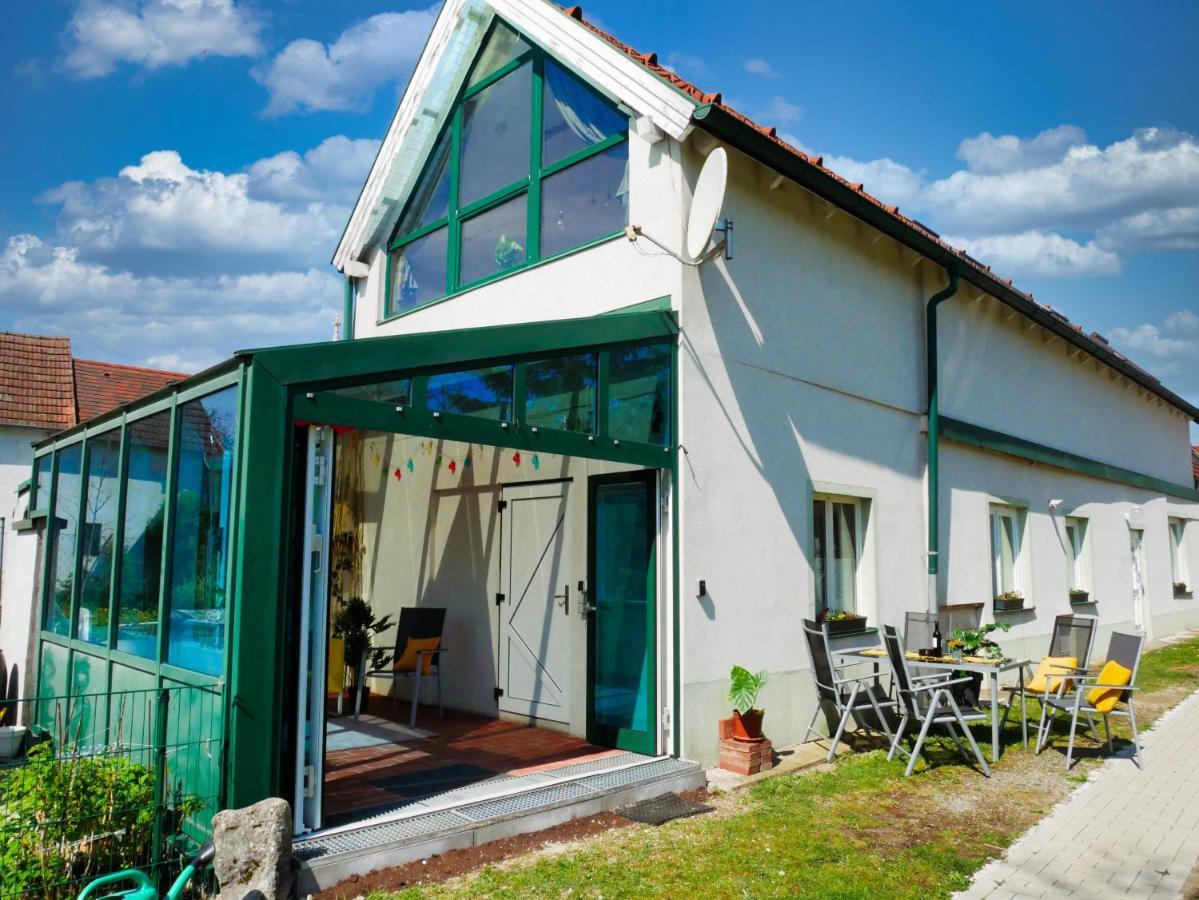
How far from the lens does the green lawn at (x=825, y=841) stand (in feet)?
14.0

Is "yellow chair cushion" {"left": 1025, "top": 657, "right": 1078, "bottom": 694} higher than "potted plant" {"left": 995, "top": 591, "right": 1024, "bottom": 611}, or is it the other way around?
"potted plant" {"left": 995, "top": 591, "right": 1024, "bottom": 611}

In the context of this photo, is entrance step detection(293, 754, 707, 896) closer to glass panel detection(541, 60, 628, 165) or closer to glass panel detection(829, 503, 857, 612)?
glass panel detection(829, 503, 857, 612)

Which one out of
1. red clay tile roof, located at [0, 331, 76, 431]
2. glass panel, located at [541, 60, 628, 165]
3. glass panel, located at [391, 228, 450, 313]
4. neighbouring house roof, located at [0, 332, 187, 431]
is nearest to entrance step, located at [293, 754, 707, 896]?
glass panel, located at [541, 60, 628, 165]

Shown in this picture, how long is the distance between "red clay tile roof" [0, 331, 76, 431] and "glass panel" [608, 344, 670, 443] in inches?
504

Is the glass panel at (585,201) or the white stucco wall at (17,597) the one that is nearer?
Answer: the glass panel at (585,201)

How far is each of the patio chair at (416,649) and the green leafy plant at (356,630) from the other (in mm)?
143

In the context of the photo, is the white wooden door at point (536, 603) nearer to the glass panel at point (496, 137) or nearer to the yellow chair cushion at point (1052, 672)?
the glass panel at point (496, 137)

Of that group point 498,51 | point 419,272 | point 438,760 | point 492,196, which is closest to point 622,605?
point 438,760

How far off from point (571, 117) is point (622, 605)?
4430 millimetres

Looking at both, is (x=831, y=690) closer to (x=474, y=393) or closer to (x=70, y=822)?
(x=474, y=393)

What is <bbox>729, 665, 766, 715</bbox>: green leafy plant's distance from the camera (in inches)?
251

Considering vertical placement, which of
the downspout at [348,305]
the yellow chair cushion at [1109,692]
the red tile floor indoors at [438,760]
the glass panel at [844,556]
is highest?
the downspout at [348,305]

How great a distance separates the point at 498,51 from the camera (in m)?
8.76

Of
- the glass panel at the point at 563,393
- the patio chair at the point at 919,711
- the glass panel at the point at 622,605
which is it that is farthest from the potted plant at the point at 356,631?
the patio chair at the point at 919,711
